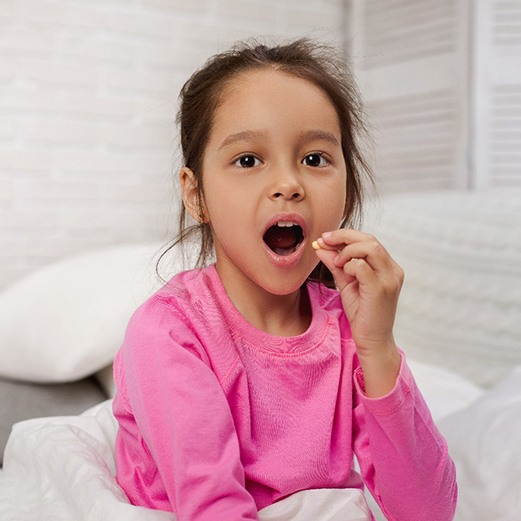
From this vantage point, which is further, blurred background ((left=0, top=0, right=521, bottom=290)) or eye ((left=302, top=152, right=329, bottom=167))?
blurred background ((left=0, top=0, right=521, bottom=290))

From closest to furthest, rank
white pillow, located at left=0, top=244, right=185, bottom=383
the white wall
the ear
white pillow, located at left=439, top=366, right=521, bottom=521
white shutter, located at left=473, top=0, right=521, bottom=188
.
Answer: the ear, white pillow, located at left=439, top=366, right=521, bottom=521, white pillow, located at left=0, top=244, right=185, bottom=383, the white wall, white shutter, located at left=473, top=0, right=521, bottom=188

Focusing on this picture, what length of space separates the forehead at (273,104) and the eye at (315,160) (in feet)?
0.10

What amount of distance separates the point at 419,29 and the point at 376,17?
20cm

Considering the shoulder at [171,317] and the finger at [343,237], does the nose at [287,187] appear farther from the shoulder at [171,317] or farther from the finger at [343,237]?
the shoulder at [171,317]

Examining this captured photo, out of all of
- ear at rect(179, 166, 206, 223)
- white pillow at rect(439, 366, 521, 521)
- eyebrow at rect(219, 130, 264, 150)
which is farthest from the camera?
white pillow at rect(439, 366, 521, 521)

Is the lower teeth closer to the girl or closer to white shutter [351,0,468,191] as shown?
the girl

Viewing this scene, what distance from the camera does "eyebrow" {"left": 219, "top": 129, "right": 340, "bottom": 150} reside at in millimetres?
920

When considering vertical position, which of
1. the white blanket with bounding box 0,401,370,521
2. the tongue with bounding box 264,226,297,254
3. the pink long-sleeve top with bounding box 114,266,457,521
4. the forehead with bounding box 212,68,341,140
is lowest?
the white blanket with bounding box 0,401,370,521

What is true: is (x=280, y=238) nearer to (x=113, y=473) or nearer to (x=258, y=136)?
(x=258, y=136)

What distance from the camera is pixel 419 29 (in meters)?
3.07

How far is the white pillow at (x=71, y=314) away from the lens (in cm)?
166

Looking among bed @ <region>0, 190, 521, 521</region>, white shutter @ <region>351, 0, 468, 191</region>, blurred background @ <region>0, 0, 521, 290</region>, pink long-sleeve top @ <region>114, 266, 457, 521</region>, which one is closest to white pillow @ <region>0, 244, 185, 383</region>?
bed @ <region>0, 190, 521, 521</region>

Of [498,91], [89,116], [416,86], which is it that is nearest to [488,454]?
[89,116]

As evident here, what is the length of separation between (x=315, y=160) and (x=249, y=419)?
0.97 feet
